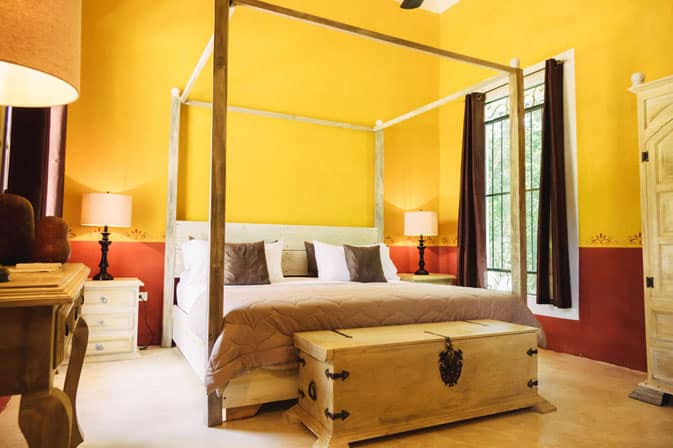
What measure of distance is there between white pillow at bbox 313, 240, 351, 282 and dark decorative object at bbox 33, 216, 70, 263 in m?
2.73

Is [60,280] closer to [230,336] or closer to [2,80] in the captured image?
[2,80]

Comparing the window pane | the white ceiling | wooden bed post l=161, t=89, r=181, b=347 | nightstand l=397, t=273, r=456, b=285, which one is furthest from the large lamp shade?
the white ceiling

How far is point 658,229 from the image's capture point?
9.42 feet

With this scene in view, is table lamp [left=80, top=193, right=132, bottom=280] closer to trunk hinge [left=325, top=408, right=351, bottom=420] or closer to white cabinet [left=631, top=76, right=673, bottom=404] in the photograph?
trunk hinge [left=325, top=408, right=351, bottom=420]

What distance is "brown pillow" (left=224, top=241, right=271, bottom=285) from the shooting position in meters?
3.55

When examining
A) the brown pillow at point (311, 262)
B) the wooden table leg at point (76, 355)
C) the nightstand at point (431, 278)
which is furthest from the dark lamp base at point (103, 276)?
the nightstand at point (431, 278)

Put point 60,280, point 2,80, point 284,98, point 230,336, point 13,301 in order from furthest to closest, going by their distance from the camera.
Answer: point 284,98
point 230,336
point 2,80
point 60,280
point 13,301

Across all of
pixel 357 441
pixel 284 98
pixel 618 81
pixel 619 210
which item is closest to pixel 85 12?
pixel 284 98

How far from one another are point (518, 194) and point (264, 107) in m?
2.76

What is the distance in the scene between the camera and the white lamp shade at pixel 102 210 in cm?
366

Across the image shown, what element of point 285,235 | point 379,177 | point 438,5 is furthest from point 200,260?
point 438,5

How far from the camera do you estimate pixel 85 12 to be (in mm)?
4055

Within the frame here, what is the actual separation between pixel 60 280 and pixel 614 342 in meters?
4.00

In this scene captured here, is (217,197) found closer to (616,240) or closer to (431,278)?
(431,278)
